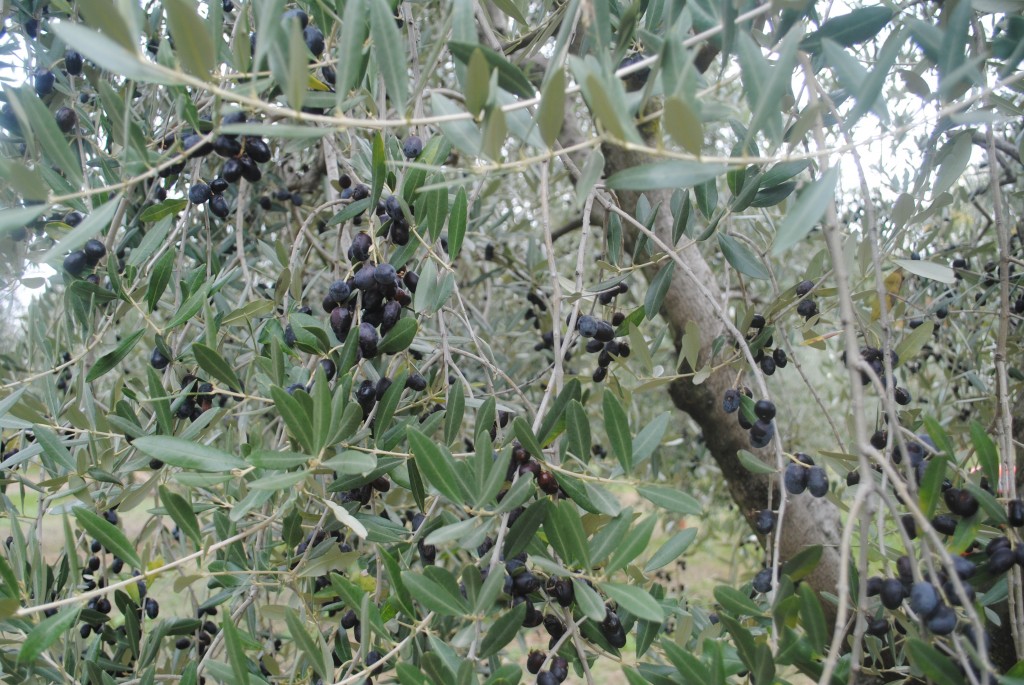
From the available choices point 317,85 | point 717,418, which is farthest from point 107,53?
point 717,418

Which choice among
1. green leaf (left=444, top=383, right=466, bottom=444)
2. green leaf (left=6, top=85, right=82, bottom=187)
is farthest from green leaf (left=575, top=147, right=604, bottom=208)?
green leaf (left=6, top=85, right=82, bottom=187)

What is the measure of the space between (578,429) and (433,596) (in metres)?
0.29

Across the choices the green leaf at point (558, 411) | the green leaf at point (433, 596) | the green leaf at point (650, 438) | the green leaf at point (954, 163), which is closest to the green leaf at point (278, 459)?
the green leaf at point (433, 596)

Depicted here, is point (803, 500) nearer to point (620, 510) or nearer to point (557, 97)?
point (620, 510)

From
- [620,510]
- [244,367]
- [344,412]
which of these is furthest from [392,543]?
[244,367]

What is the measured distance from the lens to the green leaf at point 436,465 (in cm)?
92

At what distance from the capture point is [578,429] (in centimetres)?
100

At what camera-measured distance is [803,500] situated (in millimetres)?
2025

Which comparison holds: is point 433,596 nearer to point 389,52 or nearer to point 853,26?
point 389,52

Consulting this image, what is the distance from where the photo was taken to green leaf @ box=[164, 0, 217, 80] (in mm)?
745

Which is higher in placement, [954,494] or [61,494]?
[61,494]

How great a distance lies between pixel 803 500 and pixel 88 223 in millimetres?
1855

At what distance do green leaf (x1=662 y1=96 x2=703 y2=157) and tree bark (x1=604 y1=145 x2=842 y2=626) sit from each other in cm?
120

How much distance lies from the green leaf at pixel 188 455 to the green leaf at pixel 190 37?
0.49 meters
